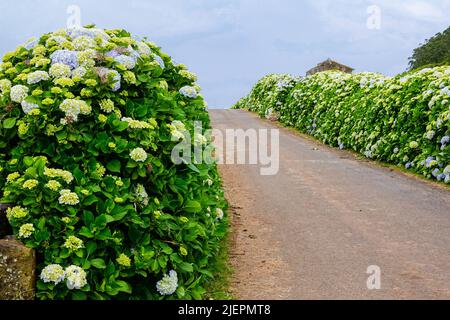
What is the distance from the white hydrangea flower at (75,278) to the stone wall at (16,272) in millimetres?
315

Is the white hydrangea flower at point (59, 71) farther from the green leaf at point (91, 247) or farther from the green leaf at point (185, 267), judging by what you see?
the green leaf at point (185, 267)

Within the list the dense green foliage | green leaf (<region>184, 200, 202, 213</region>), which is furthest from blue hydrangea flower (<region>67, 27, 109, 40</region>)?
the dense green foliage

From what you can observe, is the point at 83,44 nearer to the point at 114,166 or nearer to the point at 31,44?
the point at 31,44

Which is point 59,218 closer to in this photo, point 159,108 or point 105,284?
point 105,284

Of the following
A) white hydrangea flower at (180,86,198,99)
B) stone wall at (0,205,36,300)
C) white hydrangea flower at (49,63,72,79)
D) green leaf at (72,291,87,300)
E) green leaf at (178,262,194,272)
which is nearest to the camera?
stone wall at (0,205,36,300)

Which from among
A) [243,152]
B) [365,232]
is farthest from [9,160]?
[243,152]

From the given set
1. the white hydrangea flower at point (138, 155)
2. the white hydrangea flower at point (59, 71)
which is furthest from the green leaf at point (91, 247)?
the white hydrangea flower at point (59, 71)

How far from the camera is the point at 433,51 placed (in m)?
48.7

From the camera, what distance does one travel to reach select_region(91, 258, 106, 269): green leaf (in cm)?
456

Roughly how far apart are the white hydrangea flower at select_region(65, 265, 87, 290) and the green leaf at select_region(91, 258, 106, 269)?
0.34 feet

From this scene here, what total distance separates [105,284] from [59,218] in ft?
2.19

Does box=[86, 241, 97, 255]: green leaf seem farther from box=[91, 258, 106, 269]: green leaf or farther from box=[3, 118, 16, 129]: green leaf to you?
box=[3, 118, 16, 129]: green leaf
